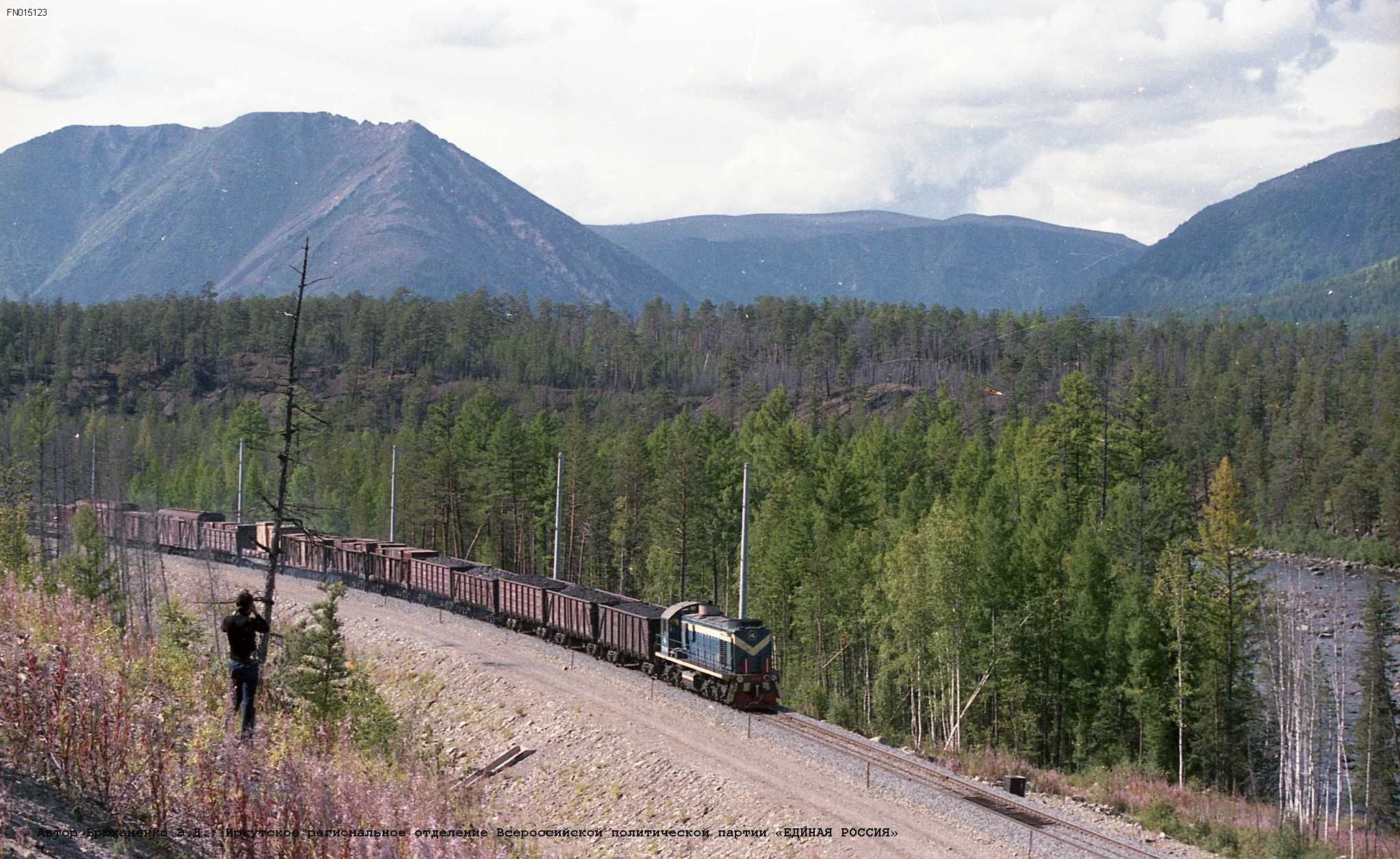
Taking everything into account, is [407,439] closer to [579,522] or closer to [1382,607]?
[579,522]

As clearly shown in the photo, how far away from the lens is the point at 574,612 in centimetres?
4328

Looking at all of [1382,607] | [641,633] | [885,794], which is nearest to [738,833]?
[885,794]

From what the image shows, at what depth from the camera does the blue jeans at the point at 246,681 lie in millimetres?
13594

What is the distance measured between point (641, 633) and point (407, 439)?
6002 cm

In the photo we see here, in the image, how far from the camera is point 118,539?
58812 millimetres

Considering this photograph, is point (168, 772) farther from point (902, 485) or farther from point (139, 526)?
point (139, 526)

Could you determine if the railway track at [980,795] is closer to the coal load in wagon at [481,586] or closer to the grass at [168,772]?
the grass at [168,772]

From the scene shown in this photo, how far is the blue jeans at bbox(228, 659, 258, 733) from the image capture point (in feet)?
44.6

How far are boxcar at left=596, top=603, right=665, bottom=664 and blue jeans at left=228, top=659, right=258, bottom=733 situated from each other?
976 inches

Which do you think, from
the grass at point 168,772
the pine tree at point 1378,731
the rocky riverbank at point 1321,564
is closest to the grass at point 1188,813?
the pine tree at point 1378,731

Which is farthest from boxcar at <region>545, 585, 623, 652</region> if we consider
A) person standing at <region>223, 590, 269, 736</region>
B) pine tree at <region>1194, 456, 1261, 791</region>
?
person standing at <region>223, 590, 269, 736</region>

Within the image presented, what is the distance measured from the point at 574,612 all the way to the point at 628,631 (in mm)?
4341

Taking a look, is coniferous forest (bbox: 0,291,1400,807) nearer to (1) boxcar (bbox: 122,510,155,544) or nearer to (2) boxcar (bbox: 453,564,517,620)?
(1) boxcar (bbox: 122,510,155,544)

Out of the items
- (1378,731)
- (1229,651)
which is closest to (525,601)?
(1229,651)
